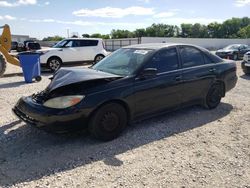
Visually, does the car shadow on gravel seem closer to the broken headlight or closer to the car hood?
the broken headlight

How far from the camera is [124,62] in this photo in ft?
17.1

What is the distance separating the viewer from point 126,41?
3738 cm

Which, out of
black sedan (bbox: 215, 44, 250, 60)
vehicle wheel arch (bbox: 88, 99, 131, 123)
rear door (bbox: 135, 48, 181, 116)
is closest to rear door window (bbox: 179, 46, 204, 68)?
rear door (bbox: 135, 48, 181, 116)

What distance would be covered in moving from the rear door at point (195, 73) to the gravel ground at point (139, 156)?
52cm

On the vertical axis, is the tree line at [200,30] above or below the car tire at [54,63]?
above

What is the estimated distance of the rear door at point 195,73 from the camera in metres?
5.56

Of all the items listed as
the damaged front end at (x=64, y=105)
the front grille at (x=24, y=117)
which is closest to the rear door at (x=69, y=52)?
the front grille at (x=24, y=117)

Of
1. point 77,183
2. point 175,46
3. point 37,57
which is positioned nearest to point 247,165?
point 77,183

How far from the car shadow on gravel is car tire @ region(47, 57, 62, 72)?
8.46m

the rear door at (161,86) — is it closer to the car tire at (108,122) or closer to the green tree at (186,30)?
the car tire at (108,122)

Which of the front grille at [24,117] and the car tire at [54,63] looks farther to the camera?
the car tire at [54,63]

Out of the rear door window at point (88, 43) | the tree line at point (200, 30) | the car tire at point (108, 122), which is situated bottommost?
the car tire at point (108, 122)

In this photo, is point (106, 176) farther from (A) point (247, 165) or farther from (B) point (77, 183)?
(A) point (247, 165)

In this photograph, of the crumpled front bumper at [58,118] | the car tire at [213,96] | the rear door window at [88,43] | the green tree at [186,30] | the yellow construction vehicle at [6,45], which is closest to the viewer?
the crumpled front bumper at [58,118]
